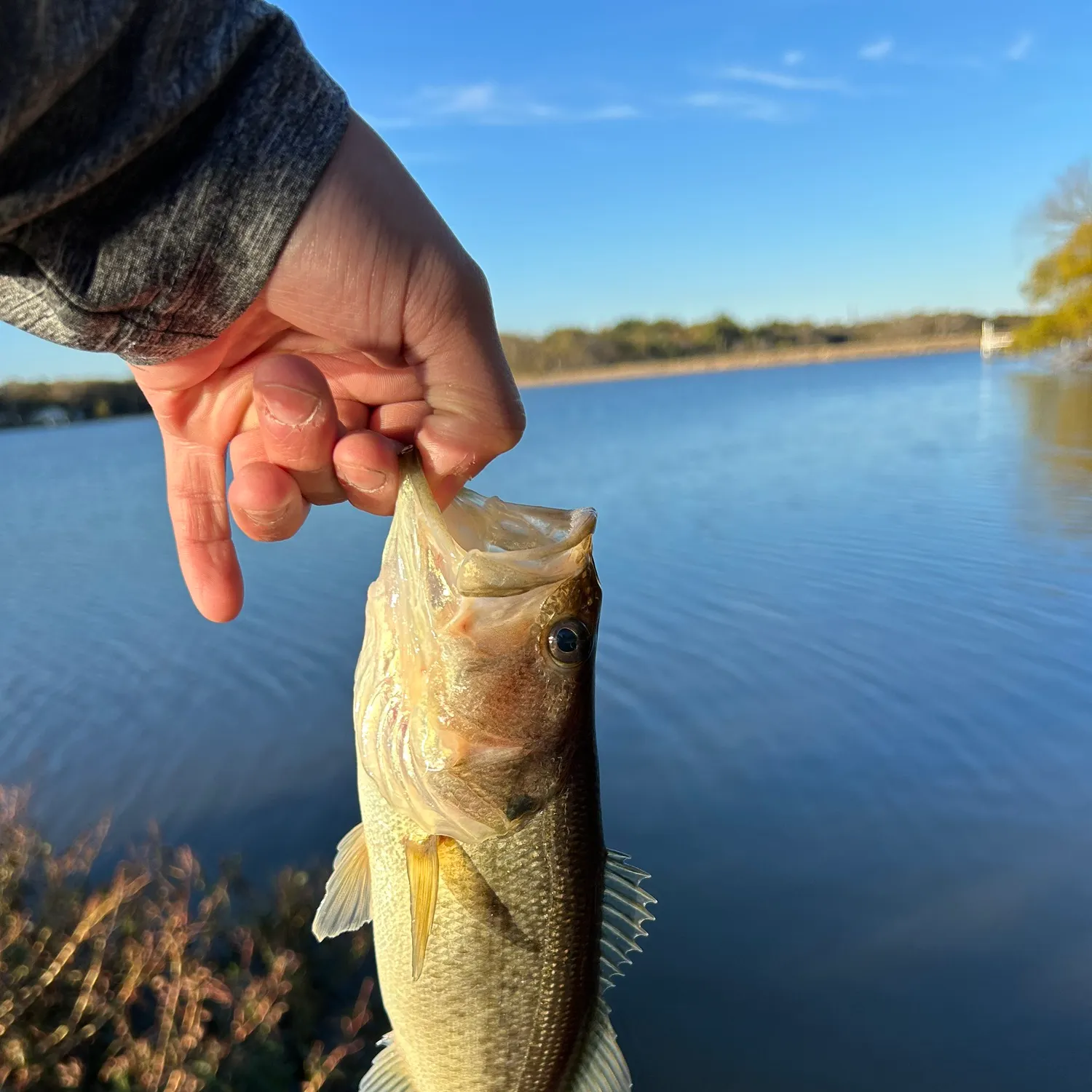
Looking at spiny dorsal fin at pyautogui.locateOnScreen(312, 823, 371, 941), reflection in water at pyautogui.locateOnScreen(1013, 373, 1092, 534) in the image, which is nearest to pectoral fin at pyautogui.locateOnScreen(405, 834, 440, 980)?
spiny dorsal fin at pyautogui.locateOnScreen(312, 823, 371, 941)

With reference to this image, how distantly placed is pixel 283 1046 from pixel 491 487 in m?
15.5

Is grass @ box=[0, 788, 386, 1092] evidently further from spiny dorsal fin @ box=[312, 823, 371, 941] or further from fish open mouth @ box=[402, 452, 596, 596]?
fish open mouth @ box=[402, 452, 596, 596]

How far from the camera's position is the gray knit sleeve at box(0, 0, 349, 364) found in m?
1.25

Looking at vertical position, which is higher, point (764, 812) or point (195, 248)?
point (195, 248)

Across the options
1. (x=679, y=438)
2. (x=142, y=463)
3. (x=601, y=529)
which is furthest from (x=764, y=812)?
(x=142, y=463)

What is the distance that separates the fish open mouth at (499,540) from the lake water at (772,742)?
3809 millimetres

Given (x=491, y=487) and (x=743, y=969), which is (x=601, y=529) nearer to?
(x=491, y=487)

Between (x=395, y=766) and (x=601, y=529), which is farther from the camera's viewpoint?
(x=601, y=529)

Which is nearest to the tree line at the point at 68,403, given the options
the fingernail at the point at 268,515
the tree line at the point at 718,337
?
the tree line at the point at 718,337

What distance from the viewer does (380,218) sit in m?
1.66

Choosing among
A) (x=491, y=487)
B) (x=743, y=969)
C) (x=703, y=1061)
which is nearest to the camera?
(x=703, y=1061)

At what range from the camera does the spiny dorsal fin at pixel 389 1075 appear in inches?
83.9

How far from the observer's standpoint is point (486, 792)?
1924 mm

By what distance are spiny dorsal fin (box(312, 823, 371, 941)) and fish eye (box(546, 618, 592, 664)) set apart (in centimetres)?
74
